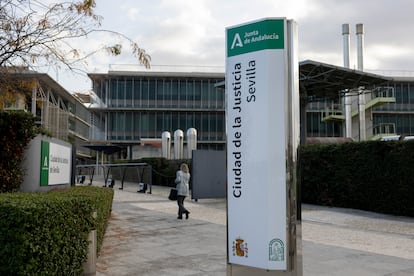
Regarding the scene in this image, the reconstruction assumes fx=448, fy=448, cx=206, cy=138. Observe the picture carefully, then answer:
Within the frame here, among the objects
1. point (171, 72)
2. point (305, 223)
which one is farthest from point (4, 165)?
point (171, 72)

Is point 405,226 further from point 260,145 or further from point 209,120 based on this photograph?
point 209,120

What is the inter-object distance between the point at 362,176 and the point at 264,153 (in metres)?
12.8

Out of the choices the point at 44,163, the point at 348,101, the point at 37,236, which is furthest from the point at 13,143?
the point at 348,101

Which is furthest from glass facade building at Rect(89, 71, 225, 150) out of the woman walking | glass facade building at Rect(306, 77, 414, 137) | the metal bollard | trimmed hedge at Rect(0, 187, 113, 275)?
trimmed hedge at Rect(0, 187, 113, 275)

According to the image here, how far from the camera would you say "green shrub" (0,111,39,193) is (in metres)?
7.29

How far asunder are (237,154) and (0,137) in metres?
4.58

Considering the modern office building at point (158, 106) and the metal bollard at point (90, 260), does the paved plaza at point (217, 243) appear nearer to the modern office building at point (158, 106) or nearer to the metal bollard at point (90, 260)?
the metal bollard at point (90, 260)

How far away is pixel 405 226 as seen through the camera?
12.7 meters

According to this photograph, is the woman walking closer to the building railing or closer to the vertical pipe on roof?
the vertical pipe on roof

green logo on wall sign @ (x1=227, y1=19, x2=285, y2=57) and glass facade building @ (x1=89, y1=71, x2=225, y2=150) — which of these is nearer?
→ green logo on wall sign @ (x1=227, y1=19, x2=285, y2=57)

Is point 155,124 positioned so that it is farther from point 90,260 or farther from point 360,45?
point 90,260

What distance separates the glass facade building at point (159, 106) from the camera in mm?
54031

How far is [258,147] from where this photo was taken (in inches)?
173

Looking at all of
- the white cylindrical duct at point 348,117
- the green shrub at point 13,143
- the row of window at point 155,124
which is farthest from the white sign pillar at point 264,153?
the row of window at point 155,124
